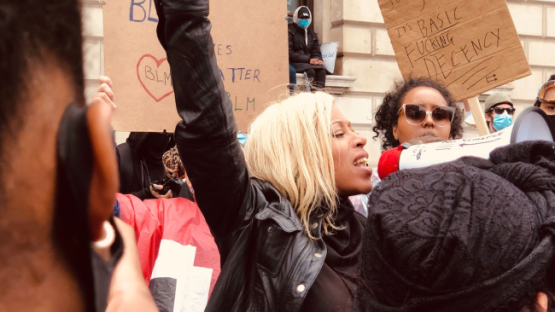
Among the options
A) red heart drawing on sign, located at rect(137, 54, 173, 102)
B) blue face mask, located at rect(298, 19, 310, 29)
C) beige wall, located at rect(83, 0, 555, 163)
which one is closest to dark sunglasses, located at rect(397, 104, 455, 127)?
red heart drawing on sign, located at rect(137, 54, 173, 102)

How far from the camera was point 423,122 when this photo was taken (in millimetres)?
2615

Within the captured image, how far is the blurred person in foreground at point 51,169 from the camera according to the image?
352 millimetres

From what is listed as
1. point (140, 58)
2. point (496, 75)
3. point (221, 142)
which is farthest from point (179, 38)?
point (496, 75)

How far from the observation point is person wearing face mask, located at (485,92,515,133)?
16.7 feet

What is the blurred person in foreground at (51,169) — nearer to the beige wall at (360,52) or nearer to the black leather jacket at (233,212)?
the black leather jacket at (233,212)

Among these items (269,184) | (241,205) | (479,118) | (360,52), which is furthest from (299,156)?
(360,52)

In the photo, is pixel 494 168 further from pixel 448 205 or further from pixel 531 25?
pixel 531 25

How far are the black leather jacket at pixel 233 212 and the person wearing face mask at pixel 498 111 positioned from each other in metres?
3.89

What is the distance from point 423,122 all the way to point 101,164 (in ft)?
7.77

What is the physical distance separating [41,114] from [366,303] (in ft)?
2.49

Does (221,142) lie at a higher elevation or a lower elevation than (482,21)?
lower

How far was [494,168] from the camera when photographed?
3.23 feet

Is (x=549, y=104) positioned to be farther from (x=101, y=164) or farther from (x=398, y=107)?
(x=101, y=164)

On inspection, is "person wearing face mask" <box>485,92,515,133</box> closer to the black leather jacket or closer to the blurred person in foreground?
the black leather jacket
